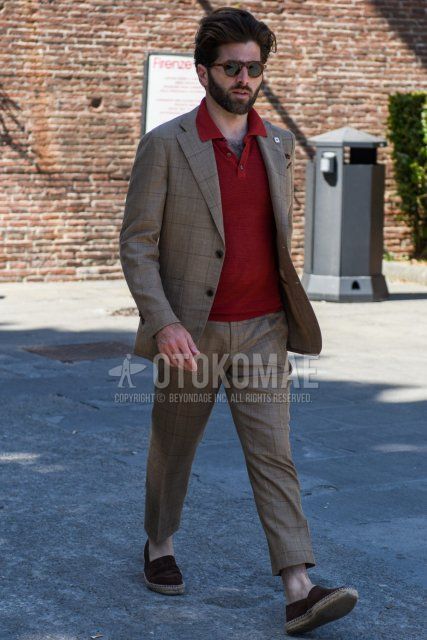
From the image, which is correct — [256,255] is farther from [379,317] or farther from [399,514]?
[379,317]

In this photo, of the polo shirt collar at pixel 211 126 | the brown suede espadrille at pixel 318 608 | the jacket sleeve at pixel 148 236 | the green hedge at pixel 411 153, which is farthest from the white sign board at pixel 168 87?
the brown suede espadrille at pixel 318 608

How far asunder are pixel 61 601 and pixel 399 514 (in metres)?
1.68

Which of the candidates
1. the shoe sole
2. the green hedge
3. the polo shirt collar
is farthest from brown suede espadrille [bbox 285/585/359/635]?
the green hedge

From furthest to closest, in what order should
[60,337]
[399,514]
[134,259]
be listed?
[60,337] → [399,514] → [134,259]

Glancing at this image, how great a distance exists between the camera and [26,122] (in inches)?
528

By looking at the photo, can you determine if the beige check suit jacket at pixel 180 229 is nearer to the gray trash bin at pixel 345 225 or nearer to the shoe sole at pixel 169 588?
the shoe sole at pixel 169 588

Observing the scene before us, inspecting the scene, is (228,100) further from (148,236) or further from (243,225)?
(148,236)

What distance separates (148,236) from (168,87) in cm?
728

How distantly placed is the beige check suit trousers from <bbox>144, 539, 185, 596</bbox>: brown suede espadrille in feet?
0.27

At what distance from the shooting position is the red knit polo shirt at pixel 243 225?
4.14 metres

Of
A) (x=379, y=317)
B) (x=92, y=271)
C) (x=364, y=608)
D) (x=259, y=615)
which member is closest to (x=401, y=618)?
(x=364, y=608)

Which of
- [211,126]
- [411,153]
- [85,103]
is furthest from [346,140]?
[211,126]

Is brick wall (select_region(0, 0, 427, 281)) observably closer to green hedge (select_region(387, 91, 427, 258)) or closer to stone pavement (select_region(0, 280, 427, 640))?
green hedge (select_region(387, 91, 427, 258))

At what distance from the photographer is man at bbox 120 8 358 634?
407 cm
